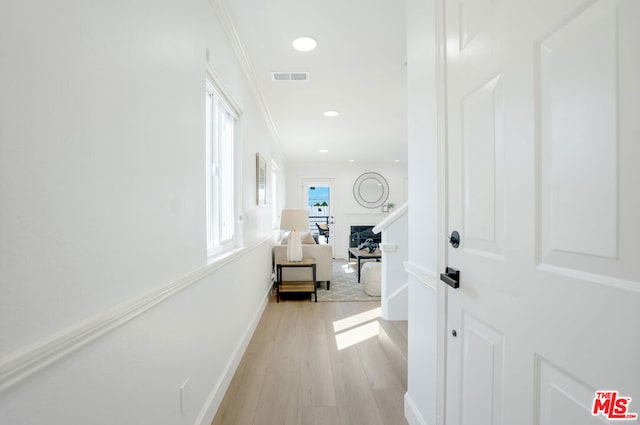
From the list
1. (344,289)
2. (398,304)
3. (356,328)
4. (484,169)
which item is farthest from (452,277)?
(344,289)

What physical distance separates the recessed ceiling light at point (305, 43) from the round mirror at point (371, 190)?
18.8 ft

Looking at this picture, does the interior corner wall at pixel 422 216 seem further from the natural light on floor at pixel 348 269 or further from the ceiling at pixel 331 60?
the natural light on floor at pixel 348 269

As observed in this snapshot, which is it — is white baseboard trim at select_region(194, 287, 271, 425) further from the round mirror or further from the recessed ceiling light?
the round mirror

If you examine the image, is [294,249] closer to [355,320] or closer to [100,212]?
[355,320]

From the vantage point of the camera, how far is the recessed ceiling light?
88.8 inches

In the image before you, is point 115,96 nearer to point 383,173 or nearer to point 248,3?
point 248,3

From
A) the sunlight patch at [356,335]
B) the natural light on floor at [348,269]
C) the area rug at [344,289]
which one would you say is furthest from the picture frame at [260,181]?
the natural light on floor at [348,269]

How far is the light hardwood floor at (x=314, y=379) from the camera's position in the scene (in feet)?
5.71

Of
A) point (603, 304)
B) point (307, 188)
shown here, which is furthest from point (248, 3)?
point (307, 188)

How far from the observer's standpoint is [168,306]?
1.23 metres

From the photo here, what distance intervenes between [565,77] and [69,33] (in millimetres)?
1190

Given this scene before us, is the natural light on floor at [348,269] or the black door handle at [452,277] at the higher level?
the black door handle at [452,277]

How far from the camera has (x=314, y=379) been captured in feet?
6.98

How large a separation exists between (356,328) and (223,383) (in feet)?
5.09
